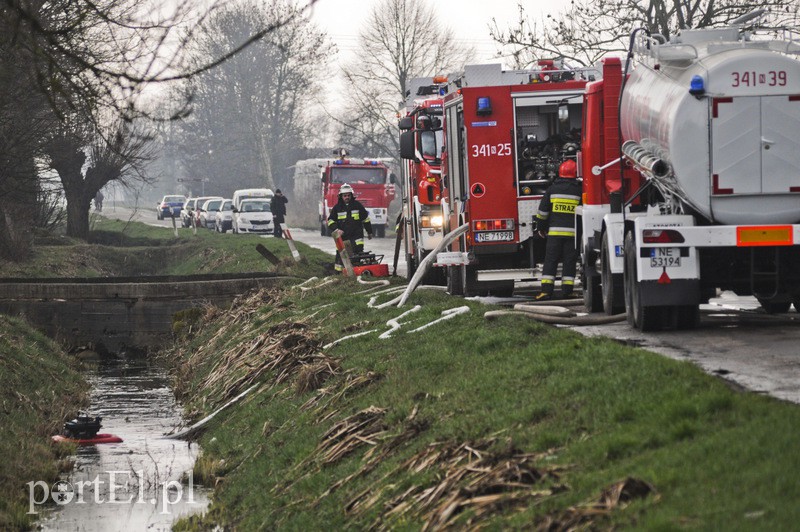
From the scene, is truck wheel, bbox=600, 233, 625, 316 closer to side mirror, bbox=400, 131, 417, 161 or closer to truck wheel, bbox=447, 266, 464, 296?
truck wheel, bbox=447, 266, 464, 296

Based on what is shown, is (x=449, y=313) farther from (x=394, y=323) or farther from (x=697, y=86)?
(x=697, y=86)

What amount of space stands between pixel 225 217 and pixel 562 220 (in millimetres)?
46546

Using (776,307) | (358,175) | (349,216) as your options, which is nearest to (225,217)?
(358,175)

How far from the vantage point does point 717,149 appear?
1172 centimetres

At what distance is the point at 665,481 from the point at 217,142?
91.8 meters

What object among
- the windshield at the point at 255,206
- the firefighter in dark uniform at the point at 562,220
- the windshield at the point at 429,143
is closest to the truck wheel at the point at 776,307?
the firefighter in dark uniform at the point at 562,220

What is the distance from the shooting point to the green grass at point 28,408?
1144 centimetres

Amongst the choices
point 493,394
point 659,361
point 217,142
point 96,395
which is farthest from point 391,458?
point 217,142

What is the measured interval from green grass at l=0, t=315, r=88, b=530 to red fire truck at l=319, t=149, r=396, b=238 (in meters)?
27.4

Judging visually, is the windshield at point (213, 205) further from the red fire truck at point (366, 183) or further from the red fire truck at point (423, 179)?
the red fire truck at point (423, 179)

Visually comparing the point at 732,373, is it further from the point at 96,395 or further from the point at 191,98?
the point at 96,395

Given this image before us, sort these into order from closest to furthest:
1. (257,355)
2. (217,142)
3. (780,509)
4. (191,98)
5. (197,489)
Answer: (780,509), (191,98), (197,489), (257,355), (217,142)

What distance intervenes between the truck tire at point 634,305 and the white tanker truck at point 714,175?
0.5 inches

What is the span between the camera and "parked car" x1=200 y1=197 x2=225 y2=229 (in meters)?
66.7
